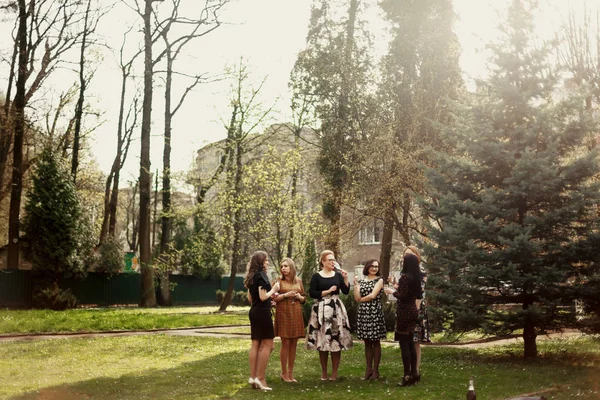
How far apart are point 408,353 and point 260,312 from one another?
2.34 m

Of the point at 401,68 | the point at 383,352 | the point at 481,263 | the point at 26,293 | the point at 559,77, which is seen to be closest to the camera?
the point at 481,263

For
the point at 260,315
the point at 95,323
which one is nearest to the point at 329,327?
the point at 260,315

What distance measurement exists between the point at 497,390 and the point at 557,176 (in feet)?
16.7

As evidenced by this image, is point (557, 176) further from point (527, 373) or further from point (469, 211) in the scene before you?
point (527, 373)

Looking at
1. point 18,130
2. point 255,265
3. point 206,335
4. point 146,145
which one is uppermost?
point 18,130

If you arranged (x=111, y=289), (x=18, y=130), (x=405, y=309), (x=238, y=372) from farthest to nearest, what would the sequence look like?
1. (x=111, y=289)
2. (x=18, y=130)
3. (x=238, y=372)
4. (x=405, y=309)

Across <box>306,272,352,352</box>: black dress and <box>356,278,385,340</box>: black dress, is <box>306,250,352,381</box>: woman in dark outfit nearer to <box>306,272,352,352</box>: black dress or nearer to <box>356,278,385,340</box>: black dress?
<box>306,272,352,352</box>: black dress

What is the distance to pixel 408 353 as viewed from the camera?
36.8 feet

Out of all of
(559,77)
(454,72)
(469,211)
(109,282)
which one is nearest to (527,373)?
(469,211)

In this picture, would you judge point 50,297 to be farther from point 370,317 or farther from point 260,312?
point 370,317

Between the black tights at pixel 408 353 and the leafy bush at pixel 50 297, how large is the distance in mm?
26871

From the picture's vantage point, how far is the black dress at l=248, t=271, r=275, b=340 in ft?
36.0

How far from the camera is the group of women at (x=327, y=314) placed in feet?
36.1

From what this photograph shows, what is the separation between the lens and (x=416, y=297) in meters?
11.3
